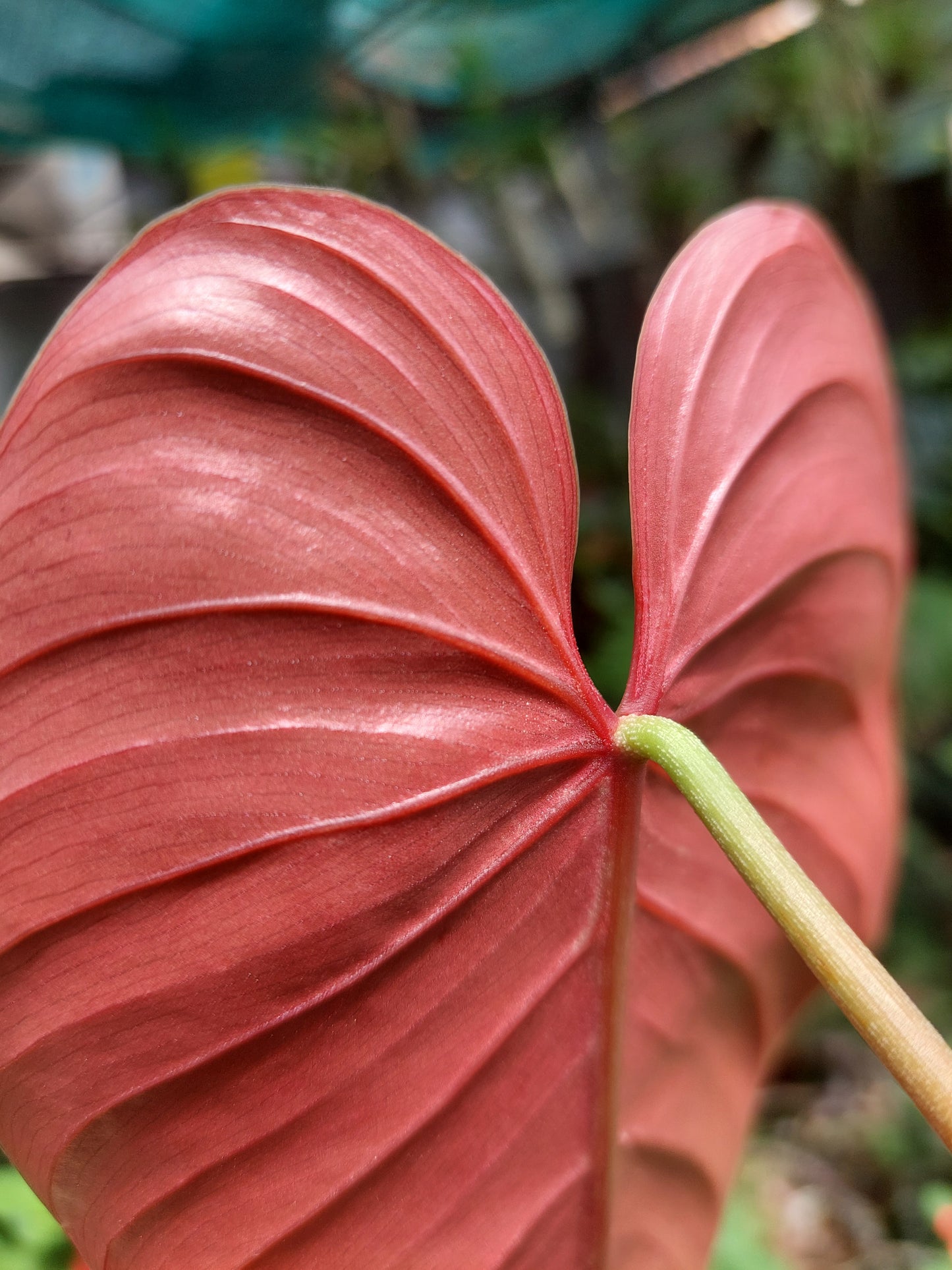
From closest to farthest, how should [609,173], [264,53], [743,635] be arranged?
[743,635]
[264,53]
[609,173]

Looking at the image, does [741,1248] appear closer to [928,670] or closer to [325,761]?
[325,761]

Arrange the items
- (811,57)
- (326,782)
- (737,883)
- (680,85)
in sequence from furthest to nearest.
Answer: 1. (680,85)
2. (811,57)
3. (737,883)
4. (326,782)

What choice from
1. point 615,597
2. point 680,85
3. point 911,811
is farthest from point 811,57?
point 911,811

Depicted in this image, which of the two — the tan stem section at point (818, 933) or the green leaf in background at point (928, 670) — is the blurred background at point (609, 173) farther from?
the tan stem section at point (818, 933)

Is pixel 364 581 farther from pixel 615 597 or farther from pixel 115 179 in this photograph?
pixel 115 179

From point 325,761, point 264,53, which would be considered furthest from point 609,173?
point 325,761

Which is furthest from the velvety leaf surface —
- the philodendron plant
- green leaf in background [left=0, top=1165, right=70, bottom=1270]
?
green leaf in background [left=0, top=1165, right=70, bottom=1270]

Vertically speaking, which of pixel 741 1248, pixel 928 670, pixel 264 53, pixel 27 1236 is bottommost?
pixel 741 1248
